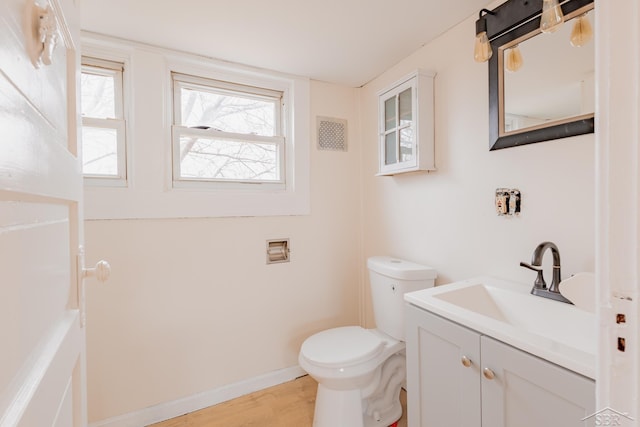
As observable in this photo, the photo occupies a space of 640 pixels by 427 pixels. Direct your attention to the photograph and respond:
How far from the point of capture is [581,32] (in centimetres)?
99

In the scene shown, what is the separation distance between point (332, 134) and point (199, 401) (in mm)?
1926

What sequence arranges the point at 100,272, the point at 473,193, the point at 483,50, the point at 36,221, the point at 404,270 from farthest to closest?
the point at 404,270 < the point at 473,193 < the point at 483,50 < the point at 100,272 < the point at 36,221

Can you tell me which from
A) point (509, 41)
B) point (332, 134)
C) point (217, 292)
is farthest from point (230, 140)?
point (509, 41)

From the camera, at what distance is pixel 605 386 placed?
430 mm

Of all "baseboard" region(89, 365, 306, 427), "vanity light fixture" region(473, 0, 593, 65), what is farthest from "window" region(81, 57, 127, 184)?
"vanity light fixture" region(473, 0, 593, 65)

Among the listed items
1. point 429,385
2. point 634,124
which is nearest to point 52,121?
point 634,124

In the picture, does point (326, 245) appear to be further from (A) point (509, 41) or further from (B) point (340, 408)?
(A) point (509, 41)

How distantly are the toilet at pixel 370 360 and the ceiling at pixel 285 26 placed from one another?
1250 mm

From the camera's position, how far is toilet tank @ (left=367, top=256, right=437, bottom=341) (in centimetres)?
156

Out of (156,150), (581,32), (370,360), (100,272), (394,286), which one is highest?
(581,32)

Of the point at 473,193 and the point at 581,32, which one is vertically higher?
the point at 581,32

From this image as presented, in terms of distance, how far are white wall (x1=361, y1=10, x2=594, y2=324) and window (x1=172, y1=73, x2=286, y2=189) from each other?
78 centimetres

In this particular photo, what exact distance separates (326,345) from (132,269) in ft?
3.70

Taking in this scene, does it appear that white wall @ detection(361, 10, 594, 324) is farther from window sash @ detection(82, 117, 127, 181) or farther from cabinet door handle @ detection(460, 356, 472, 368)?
window sash @ detection(82, 117, 127, 181)
